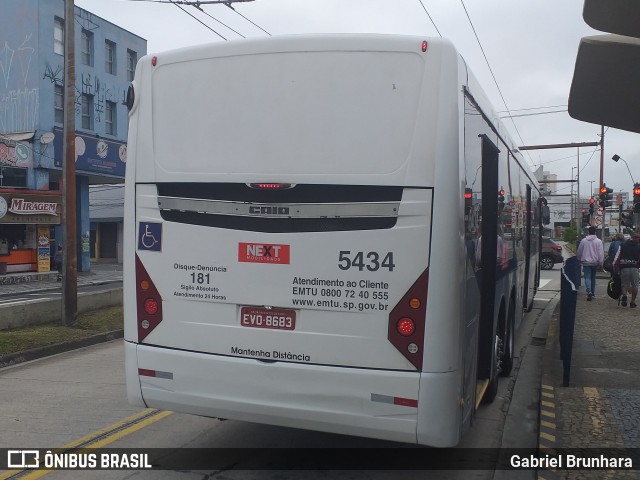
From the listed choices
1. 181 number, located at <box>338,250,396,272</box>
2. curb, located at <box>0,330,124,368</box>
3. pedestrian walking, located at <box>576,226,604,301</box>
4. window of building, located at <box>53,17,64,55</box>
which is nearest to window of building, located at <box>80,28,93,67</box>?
window of building, located at <box>53,17,64,55</box>

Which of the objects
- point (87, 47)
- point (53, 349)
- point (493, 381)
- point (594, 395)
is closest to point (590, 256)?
point (594, 395)

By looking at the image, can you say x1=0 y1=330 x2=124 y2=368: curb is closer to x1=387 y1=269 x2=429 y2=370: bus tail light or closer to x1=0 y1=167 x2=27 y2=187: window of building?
x1=387 y1=269 x2=429 y2=370: bus tail light

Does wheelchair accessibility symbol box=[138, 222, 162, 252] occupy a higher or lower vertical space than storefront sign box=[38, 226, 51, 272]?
higher

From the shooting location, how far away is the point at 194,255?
5.25 m

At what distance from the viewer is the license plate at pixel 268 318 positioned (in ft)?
16.3

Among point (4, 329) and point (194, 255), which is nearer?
point (194, 255)

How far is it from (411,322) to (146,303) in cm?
213

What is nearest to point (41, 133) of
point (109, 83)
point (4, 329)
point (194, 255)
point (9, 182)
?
point (9, 182)

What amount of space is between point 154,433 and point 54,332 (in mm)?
6802

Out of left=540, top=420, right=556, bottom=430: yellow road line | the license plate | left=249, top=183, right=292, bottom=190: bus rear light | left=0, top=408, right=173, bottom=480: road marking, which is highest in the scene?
left=249, top=183, right=292, bottom=190: bus rear light

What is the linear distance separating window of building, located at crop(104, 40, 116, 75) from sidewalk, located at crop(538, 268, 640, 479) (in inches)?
1261

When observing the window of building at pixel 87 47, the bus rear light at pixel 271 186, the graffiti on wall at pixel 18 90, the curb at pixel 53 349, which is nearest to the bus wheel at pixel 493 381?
the bus rear light at pixel 271 186

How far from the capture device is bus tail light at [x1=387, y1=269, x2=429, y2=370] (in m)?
4.65

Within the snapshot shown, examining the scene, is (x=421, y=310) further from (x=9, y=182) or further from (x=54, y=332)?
(x=9, y=182)
